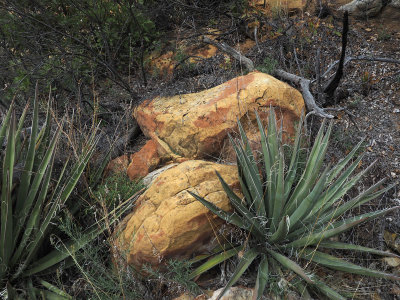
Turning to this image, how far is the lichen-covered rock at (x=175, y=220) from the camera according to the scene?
2.51m

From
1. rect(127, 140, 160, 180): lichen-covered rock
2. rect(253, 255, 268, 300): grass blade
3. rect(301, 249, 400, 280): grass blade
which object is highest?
rect(127, 140, 160, 180): lichen-covered rock

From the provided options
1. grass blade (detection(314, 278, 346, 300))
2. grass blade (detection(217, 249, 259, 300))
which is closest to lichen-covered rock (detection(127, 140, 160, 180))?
grass blade (detection(217, 249, 259, 300))

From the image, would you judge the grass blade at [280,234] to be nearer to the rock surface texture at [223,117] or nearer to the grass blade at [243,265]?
the grass blade at [243,265]

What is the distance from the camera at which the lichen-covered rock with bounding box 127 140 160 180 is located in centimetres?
349

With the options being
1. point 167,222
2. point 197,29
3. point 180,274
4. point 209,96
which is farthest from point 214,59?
point 180,274

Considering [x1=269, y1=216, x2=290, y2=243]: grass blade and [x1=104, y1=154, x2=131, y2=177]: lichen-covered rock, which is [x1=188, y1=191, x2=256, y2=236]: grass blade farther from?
[x1=104, y1=154, x2=131, y2=177]: lichen-covered rock

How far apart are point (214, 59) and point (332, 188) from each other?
110 inches

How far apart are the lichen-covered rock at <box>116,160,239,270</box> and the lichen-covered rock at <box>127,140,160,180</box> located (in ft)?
2.04

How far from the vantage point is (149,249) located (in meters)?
2.52

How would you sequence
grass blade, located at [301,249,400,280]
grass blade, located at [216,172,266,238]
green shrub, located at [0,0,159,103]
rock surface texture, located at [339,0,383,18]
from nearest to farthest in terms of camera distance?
grass blade, located at [301,249,400,280] < grass blade, located at [216,172,266,238] < green shrub, located at [0,0,159,103] < rock surface texture, located at [339,0,383,18]

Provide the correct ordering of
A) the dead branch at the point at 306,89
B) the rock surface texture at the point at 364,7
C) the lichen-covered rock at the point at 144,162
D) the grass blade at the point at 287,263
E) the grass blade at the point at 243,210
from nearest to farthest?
the grass blade at the point at 287,263
the grass blade at the point at 243,210
the dead branch at the point at 306,89
the lichen-covered rock at the point at 144,162
the rock surface texture at the point at 364,7

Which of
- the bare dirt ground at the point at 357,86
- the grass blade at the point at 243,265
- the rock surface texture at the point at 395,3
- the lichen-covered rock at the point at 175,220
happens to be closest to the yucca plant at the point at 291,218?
the grass blade at the point at 243,265

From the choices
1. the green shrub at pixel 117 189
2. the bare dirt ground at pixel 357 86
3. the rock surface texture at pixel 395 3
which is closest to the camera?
the bare dirt ground at pixel 357 86

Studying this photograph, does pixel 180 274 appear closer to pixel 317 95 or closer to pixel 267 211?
pixel 267 211
